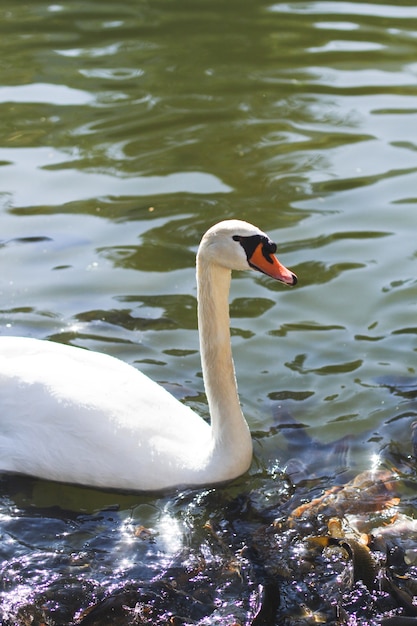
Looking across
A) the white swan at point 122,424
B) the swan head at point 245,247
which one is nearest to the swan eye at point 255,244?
the swan head at point 245,247

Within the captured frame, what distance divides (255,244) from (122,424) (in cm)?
125

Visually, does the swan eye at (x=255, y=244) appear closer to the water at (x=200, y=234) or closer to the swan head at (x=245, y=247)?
the swan head at (x=245, y=247)

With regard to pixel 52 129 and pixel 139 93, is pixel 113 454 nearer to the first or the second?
pixel 52 129

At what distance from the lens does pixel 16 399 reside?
6285mm

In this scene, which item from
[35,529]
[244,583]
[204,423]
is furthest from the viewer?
[204,423]

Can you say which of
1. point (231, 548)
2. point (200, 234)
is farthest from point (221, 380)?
point (200, 234)

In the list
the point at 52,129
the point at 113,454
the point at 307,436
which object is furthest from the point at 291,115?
the point at 113,454

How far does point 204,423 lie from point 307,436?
0.65 meters

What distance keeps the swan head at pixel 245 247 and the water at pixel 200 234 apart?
1.30 m

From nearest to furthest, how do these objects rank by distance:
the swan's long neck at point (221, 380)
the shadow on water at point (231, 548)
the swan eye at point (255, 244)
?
the shadow on water at point (231, 548) < the swan eye at point (255, 244) < the swan's long neck at point (221, 380)

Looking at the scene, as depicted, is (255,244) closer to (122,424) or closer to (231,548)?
(122,424)

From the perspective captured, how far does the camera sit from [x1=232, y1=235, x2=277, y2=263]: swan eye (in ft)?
19.0

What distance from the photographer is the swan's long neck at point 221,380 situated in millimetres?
6086

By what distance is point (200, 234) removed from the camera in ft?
30.1
